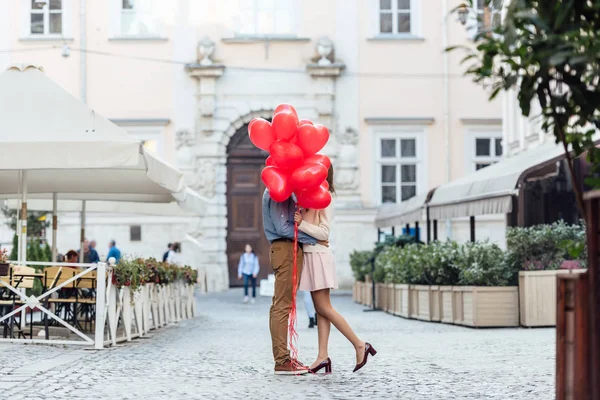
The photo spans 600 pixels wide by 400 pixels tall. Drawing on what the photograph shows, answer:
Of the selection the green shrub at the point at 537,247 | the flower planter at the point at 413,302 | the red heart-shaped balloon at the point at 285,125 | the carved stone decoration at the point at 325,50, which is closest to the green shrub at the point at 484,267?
the green shrub at the point at 537,247

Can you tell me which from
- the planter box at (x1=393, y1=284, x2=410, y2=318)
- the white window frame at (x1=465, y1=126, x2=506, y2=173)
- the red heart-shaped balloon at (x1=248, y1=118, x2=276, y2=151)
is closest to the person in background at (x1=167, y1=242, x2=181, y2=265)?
the planter box at (x1=393, y1=284, x2=410, y2=318)

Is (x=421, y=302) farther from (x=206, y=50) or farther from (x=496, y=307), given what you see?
(x=206, y=50)

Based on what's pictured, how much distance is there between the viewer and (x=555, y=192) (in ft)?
75.6

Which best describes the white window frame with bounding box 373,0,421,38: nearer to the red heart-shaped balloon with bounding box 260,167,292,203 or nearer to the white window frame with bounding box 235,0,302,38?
the white window frame with bounding box 235,0,302,38

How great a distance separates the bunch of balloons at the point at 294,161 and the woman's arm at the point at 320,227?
0.16 metres

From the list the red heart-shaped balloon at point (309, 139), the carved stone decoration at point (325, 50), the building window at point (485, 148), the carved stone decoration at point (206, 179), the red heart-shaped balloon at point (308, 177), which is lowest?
the red heart-shaped balloon at point (308, 177)

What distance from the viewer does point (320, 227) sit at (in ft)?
33.1

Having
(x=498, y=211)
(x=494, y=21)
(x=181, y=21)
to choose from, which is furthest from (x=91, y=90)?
(x=494, y=21)

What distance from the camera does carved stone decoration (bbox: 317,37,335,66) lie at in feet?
108

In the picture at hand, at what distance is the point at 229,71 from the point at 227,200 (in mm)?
3620

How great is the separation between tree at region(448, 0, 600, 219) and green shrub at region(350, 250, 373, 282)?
19.8 m

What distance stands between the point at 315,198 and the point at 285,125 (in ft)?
2.22

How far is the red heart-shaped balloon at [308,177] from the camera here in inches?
391

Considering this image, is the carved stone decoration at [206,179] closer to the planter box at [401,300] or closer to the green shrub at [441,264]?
the planter box at [401,300]
